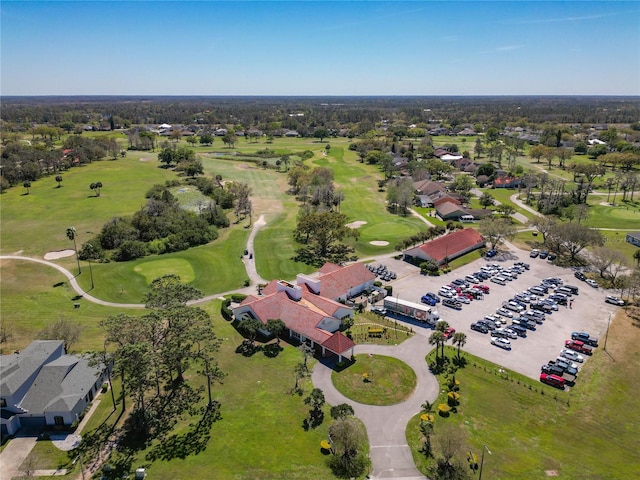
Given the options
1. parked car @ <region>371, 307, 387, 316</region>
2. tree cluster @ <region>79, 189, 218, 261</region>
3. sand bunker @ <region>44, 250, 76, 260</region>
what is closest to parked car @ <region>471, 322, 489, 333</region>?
parked car @ <region>371, 307, 387, 316</region>

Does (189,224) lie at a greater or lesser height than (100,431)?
greater

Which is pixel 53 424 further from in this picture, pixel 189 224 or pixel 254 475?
pixel 189 224

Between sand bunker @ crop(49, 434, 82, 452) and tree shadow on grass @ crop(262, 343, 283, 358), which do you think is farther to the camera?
tree shadow on grass @ crop(262, 343, 283, 358)

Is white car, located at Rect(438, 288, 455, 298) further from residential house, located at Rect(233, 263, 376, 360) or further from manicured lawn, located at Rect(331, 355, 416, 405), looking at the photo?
manicured lawn, located at Rect(331, 355, 416, 405)

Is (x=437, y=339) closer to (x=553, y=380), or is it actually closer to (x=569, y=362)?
(x=553, y=380)

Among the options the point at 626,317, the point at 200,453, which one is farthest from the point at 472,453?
the point at 626,317

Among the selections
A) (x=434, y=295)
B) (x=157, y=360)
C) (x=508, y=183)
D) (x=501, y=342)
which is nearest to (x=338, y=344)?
(x=157, y=360)
